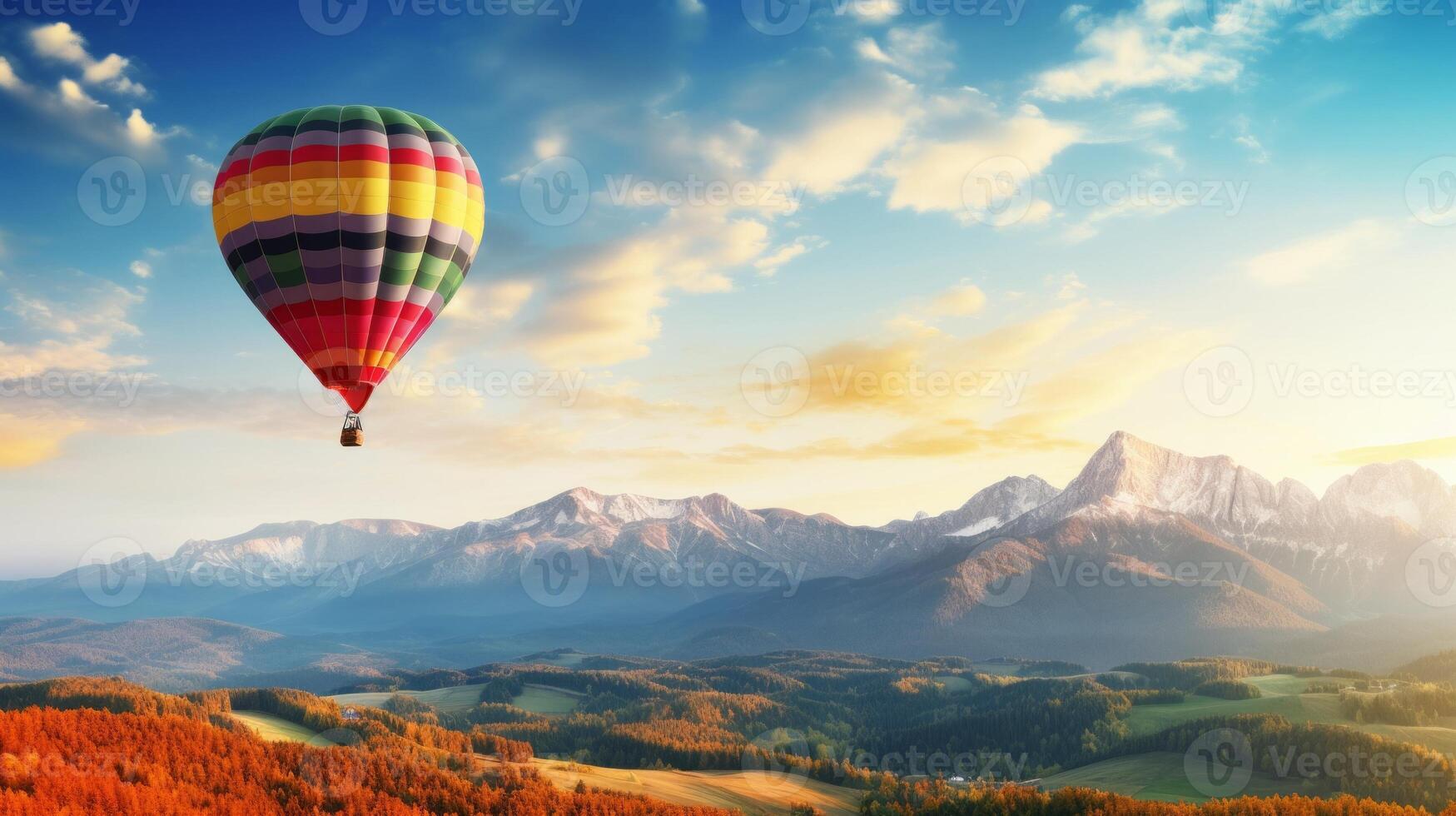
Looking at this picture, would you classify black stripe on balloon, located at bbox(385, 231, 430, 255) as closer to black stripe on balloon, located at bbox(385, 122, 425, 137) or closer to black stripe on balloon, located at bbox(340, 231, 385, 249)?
black stripe on balloon, located at bbox(340, 231, 385, 249)

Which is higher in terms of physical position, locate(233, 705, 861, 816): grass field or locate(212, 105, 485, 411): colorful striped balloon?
locate(212, 105, 485, 411): colorful striped balloon

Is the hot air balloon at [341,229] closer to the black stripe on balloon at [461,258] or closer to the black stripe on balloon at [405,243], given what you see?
the black stripe on balloon at [405,243]

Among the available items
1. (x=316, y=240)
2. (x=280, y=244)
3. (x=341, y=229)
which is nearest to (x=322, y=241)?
(x=316, y=240)

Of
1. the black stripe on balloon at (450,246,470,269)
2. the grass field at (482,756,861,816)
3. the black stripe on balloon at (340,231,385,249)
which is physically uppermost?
the black stripe on balloon at (450,246,470,269)

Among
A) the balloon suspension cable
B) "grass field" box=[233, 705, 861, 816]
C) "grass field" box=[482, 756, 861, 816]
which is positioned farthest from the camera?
"grass field" box=[233, 705, 861, 816]

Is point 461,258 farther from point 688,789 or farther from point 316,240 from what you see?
Result: point 688,789

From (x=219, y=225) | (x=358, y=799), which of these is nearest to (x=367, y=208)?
(x=219, y=225)

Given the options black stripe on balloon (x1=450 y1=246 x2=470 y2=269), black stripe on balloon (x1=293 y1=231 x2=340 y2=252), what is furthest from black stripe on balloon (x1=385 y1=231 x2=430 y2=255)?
black stripe on balloon (x1=293 y1=231 x2=340 y2=252)

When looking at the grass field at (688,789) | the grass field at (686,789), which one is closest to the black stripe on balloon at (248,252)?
the grass field at (686,789)
